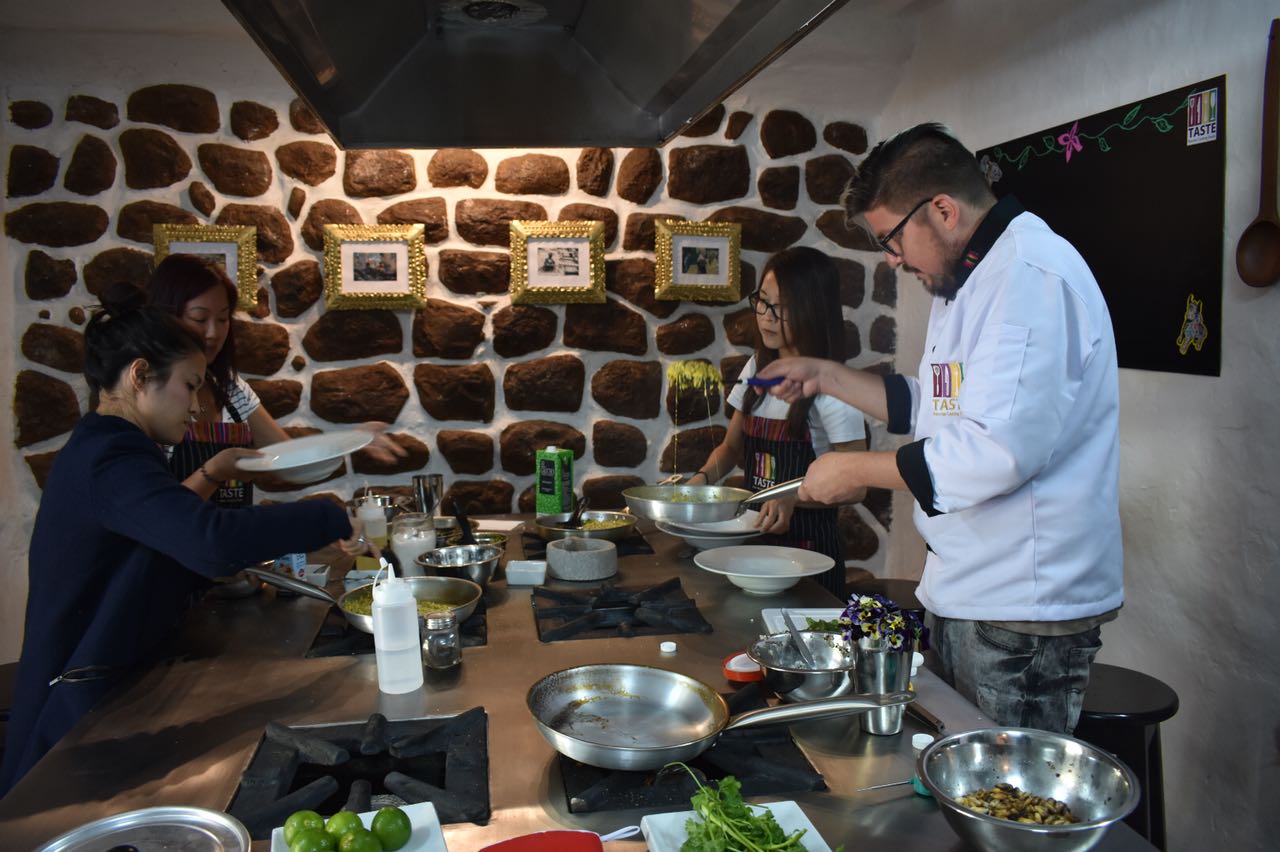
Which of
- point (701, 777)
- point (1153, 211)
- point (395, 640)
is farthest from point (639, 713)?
point (1153, 211)

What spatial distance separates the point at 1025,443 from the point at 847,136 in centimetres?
250

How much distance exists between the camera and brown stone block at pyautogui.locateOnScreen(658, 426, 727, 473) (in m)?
3.80

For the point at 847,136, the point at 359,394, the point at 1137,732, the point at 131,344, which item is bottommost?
the point at 1137,732

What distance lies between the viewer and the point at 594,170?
364cm

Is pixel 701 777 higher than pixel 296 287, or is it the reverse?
pixel 296 287

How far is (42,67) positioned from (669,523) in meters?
2.75

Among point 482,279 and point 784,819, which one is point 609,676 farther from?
point 482,279

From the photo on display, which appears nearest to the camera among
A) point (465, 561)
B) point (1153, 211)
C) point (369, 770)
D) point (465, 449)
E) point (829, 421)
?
point (369, 770)

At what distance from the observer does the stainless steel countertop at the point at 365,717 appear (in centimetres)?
118

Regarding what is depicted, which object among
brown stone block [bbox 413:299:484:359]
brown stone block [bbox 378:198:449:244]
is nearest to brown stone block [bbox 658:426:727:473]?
brown stone block [bbox 413:299:484:359]

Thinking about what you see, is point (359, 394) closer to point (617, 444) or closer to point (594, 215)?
point (617, 444)

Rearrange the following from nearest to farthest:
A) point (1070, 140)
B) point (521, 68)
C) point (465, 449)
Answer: point (521, 68) < point (1070, 140) < point (465, 449)

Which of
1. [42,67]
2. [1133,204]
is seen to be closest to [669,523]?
[1133,204]

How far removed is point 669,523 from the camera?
8.38 feet
